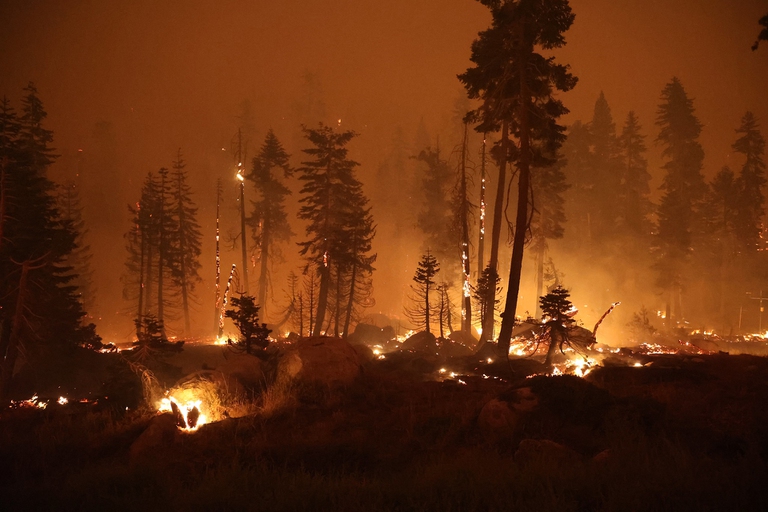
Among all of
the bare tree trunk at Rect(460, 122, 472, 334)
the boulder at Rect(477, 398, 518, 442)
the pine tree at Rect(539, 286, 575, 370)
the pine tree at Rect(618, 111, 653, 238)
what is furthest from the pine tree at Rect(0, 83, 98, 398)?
the pine tree at Rect(618, 111, 653, 238)

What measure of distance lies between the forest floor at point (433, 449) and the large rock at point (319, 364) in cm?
48

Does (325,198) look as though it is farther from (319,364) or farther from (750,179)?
(750,179)

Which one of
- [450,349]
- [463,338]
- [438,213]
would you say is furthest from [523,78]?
[438,213]

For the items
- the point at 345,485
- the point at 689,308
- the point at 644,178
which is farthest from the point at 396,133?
the point at 345,485

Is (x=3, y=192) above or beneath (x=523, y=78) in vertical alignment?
beneath

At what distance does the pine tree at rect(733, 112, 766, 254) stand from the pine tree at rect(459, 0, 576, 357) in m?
38.1

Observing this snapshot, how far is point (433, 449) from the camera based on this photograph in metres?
7.91

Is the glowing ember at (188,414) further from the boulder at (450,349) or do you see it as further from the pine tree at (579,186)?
the pine tree at (579,186)

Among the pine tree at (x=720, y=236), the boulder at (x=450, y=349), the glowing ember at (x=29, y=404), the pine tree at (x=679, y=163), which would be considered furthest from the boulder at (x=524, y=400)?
the pine tree at (x=720, y=236)

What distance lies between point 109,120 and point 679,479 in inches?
3828

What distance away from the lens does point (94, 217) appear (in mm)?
67438

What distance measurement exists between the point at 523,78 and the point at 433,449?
52.2ft

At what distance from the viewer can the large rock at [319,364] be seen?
474 inches

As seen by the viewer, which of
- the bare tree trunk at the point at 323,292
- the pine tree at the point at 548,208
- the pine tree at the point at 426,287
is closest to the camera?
the pine tree at the point at 426,287
